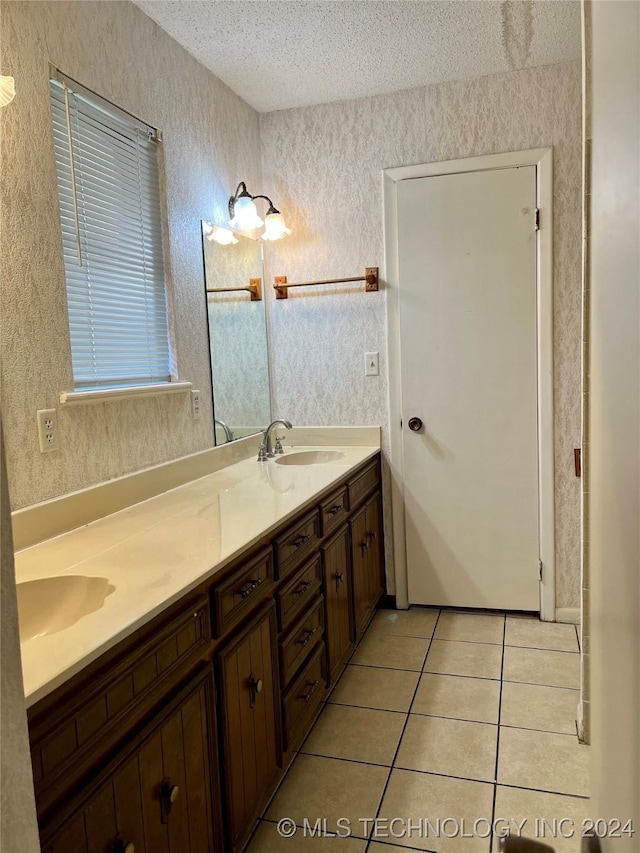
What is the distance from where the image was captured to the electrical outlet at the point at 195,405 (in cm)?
246

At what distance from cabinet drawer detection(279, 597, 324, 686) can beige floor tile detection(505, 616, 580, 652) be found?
1.07 meters

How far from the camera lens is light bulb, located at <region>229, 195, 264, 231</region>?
9.12 feet

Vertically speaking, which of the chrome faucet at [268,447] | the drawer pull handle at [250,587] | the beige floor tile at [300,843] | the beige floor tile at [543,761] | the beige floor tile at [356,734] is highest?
the chrome faucet at [268,447]

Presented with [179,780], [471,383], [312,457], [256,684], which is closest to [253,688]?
[256,684]

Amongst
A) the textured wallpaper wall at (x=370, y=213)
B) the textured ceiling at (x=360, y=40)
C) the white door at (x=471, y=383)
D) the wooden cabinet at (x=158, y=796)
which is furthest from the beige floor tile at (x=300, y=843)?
the textured ceiling at (x=360, y=40)

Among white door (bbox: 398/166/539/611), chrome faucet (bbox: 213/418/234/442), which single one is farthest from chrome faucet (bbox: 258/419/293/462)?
white door (bbox: 398/166/539/611)

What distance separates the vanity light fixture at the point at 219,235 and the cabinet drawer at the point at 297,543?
1.28 m

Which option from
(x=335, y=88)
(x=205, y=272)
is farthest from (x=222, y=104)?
(x=205, y=272)

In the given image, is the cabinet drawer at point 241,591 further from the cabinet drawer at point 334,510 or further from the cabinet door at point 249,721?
the cabinet drawer at point 334,510

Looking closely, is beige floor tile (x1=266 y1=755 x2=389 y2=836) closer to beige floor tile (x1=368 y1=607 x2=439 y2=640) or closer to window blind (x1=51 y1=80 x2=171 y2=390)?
beige floor tile (x1=368 y1=607 x2=439 y2=640)

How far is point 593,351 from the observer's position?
0.55 meters

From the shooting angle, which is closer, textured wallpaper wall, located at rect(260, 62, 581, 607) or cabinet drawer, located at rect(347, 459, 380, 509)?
cabinet drawer, located at rect(347, 459, 380, 509)

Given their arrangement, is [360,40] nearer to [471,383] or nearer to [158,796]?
[471,383]

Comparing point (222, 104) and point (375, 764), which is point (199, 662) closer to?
point (375, 764)
